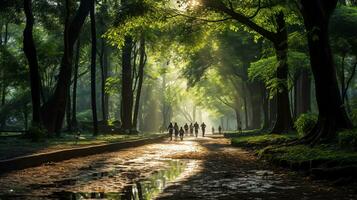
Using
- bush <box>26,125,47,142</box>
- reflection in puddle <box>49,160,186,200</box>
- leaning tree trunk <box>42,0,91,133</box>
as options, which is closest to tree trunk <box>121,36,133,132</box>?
leaning tree trunk <box>42,0,91,133</box>

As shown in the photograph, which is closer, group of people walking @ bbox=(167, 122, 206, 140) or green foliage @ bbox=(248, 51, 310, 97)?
green foliage @ bbox=(248, 51, 310, 97)

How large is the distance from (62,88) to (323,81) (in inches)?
694

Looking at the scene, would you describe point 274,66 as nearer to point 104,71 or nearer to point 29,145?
point 29,145

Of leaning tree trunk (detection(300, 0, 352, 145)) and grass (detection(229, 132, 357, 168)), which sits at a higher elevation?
leaning tree trunk (detection(300, 0, 352, 145))

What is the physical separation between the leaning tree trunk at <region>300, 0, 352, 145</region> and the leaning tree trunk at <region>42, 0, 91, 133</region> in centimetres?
1576

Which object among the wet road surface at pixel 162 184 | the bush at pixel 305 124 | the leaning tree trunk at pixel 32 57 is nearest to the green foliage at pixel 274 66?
the bush at pixel 305 124

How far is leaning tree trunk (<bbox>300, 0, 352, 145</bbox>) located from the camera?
14.1m

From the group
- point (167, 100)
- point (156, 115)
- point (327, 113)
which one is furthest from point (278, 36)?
point (156, 115)

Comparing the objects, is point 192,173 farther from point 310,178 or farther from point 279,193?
point 279,193

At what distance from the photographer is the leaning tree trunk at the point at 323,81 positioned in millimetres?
14123

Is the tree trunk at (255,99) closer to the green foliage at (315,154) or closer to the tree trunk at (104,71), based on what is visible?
the tree trunk at (104,71)

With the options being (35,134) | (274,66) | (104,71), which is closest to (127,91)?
(104,71)

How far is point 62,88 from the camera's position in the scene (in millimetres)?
27484

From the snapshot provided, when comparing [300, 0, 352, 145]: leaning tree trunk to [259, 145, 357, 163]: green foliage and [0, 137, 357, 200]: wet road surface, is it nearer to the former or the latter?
[259, 145, 357, 163]: green foliage
